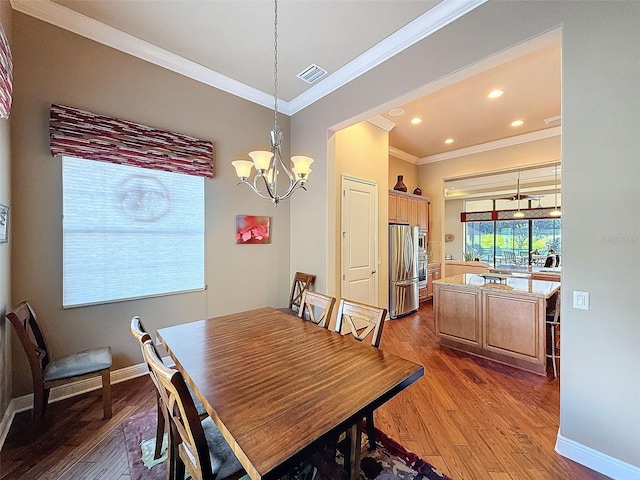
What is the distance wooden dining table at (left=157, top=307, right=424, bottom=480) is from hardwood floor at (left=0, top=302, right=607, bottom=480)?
0.80 m

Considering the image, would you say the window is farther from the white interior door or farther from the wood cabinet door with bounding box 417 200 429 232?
the white interior door

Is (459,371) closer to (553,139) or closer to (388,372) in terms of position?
(388,372)

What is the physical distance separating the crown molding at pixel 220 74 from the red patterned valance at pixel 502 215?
6528 millimetres

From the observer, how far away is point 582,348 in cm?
172

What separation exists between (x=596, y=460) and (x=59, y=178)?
444 cm

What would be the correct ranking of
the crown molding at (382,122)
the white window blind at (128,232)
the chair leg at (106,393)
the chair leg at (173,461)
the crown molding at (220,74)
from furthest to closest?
the crown molding at (382,122) < the white window blind at (128,232) < the crown molding at (220,74) < the chair leg at (106,393) < the chair leg at (173,461)

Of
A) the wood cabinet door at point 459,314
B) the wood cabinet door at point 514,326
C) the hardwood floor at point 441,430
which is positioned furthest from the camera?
the wood cabinet door at point 459,314

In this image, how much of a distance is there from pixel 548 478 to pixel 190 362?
2.23 meters

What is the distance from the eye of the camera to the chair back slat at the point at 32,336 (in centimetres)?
187

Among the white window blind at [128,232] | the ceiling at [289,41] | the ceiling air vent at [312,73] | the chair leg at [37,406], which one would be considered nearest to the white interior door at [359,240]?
the ceiling air vent at [312,73]

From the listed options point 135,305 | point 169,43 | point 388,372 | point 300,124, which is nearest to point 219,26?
point 169,43

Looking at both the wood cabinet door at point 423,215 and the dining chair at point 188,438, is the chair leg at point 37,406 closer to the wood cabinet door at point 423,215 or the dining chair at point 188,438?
the dining chair at point 188,438

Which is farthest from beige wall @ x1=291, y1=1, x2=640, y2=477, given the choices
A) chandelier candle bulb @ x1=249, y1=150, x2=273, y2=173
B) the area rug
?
chandelier candle bulb @ x1=249, y1=150, x2=273, y2=173

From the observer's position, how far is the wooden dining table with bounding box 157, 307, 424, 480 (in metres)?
0.94
